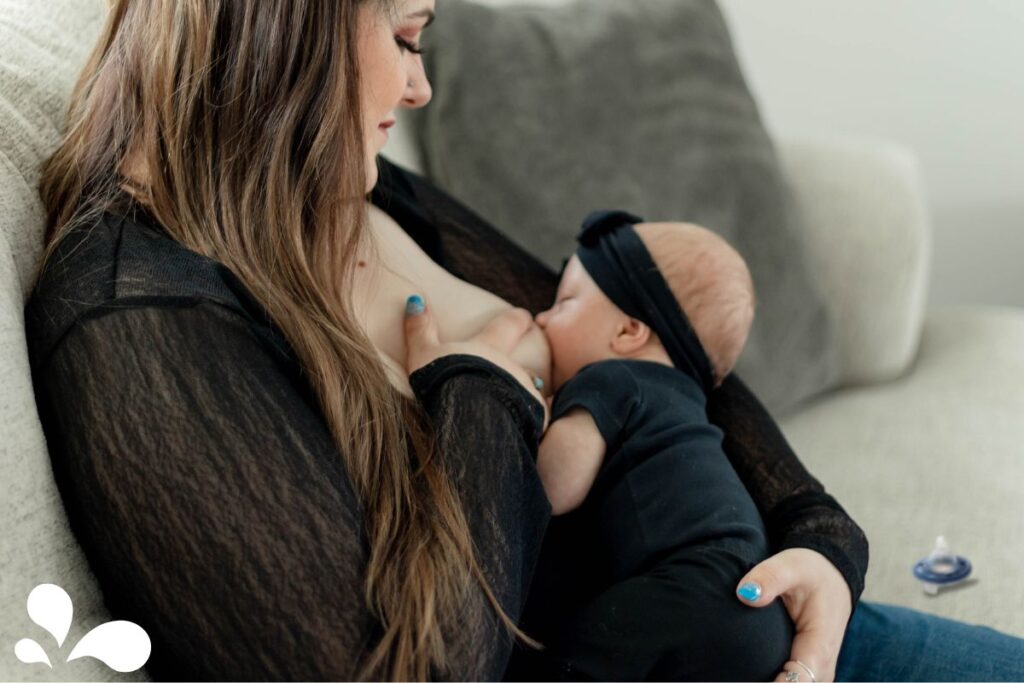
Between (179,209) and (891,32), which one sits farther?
(891,32)

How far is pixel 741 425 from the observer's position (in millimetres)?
1390

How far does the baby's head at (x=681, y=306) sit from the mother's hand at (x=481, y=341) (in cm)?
6

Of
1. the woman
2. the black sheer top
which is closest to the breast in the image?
the woman

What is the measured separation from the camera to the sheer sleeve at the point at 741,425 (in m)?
1.24

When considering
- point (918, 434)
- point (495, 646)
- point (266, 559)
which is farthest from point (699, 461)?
point (918, 434)

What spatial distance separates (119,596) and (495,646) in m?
0.28

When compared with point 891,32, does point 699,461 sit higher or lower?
higher

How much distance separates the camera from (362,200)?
1.09m

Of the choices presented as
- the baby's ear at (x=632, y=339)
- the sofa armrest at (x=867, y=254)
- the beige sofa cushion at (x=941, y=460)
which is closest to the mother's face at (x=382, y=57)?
the baby's ear at (x=632, y=339)

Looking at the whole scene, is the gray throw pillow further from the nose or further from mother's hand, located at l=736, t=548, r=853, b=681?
mother's hand, located at l=736, t=548, r=853, b=681

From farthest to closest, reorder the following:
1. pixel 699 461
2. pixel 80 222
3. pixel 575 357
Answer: pixel 575 357
pixel 699 461
pixel 80 222

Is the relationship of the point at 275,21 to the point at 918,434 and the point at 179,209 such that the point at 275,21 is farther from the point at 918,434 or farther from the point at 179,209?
the point at 918,434

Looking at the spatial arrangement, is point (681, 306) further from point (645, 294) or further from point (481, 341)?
point (481, 341)

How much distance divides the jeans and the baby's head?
1.10ft
